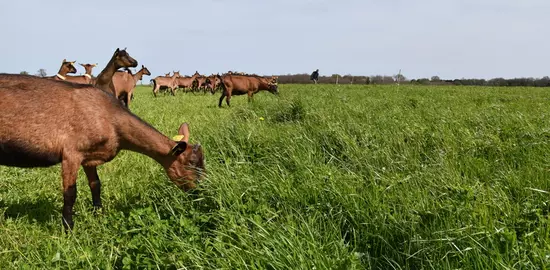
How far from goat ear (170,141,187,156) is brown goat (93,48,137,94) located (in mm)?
6883

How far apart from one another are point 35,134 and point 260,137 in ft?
8.43

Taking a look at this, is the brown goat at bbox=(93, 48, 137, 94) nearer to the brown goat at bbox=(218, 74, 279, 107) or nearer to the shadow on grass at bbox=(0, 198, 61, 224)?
the shadow on grass at bbox=(0, 198, 61, 224)

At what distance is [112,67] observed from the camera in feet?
33.0

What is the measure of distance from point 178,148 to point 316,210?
1569mm

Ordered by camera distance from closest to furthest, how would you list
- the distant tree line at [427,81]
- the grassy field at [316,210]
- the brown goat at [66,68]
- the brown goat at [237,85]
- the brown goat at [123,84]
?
the grassy field at [316,210], the brown goat at [66,68], the brown goat at [123,84], the brown goat at [237,85], the distant tree line at [427,81]

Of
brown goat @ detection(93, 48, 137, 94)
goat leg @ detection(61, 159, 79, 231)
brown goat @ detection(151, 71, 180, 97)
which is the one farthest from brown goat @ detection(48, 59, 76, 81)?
brown goat @ detection(151, 71, 180, 97)

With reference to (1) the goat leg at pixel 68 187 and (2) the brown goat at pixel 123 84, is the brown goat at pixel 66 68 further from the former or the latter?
(1) the goat leg at pixel 68 187

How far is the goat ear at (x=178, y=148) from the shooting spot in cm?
364

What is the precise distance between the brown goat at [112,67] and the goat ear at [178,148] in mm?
6883

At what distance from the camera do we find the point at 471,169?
12.0ft

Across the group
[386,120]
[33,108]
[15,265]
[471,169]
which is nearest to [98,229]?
[15,265]

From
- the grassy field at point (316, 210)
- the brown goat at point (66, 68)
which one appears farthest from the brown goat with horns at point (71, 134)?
the brown goat at point (66, 68)

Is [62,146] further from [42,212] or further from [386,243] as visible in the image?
[386,243]

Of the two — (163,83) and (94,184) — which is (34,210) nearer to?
(94,184)
